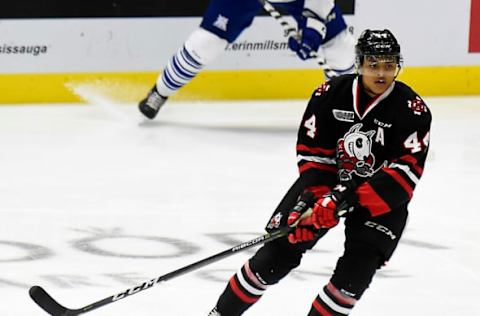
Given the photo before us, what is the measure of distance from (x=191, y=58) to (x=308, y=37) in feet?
2.02

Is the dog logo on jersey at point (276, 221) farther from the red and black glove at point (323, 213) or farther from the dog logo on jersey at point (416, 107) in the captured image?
the dog logo on jersey at point (416, 107)

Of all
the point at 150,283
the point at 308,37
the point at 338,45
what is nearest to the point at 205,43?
the point at 308,37

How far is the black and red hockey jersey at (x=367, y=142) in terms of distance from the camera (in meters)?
2.75

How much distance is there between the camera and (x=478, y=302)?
3.29 meters

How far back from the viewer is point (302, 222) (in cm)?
273

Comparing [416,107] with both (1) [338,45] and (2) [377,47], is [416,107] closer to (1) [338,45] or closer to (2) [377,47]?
(2) [377,47]

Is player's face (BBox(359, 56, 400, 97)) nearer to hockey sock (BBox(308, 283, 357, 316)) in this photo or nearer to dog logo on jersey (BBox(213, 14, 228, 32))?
hockey sock (BBox(308, 283, 357, 316))

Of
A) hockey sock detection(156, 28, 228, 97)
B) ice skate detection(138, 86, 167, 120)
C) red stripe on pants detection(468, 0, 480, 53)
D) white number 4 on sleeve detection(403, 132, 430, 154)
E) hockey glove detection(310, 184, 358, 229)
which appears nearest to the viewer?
hockey glove detection(310, 184, 358, 229)

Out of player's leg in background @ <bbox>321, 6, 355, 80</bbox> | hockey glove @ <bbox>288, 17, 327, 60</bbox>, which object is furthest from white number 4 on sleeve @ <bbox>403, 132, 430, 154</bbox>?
player's leg in background @ <bbox>321, 6, 355, 80</bbox>

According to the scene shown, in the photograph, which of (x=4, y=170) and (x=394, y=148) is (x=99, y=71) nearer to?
(x=4, y=170)

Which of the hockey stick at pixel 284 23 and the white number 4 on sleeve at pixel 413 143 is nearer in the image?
the white number 4 on sleeve at pixel 413 143

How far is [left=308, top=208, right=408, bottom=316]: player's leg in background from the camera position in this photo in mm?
2713

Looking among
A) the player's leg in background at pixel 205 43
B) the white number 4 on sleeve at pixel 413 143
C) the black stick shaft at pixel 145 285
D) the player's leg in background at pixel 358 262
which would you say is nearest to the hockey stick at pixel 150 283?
the black stick shaft at pixel 145 285

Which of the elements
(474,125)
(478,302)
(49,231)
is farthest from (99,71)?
(478,302)
